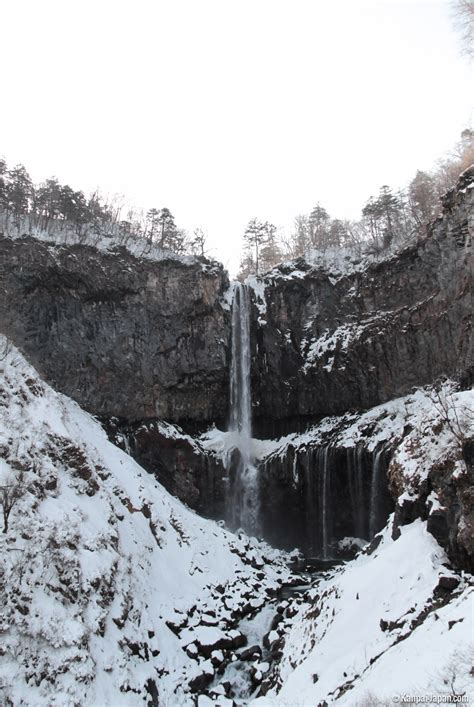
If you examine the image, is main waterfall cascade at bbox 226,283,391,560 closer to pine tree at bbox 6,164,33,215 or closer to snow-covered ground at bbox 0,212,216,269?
snow-covered ground at bbox 0,212,216,269

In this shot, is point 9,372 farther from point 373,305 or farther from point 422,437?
point 373,305

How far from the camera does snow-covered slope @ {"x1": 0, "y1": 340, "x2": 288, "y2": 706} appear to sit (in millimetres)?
8625

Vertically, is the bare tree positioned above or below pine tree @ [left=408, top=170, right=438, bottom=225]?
below

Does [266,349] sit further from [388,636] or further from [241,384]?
[388,636]

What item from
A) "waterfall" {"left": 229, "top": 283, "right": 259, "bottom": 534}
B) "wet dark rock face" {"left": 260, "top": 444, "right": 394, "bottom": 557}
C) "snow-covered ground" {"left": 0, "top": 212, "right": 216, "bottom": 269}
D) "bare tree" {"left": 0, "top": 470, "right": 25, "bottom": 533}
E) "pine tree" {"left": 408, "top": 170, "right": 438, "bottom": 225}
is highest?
"pine tree" {"left": 408, "top": 170, "right": 438, "bottom": 225}

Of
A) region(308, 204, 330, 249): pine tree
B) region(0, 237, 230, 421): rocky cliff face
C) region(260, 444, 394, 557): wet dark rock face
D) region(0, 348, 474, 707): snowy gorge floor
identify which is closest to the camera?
region(0, 348, 474, 707): snowy gorge floor

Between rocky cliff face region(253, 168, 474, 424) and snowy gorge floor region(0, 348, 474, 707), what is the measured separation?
49.6 ft

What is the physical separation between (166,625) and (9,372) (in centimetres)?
898

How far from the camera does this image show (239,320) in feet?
107

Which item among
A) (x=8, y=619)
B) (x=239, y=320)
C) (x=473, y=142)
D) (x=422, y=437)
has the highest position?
(x=473, y=142)

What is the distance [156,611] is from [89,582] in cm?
351

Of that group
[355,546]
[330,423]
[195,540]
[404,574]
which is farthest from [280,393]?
[404,574]

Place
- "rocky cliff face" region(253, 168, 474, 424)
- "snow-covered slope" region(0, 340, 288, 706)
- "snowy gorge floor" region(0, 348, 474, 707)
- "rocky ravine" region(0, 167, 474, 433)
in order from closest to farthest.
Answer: "snowy gorge floor" region(0, 348, 474, 707) < "snow-covered slope" region(0, 340, 288, 706) < "rocky cliff face" region(253, 168, 474, 424) < "rocky ravine" region(0, 167, 474, 433)

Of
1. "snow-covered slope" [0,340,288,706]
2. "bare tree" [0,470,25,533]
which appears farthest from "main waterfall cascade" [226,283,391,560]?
"bare tree" [0,470,25,533]
